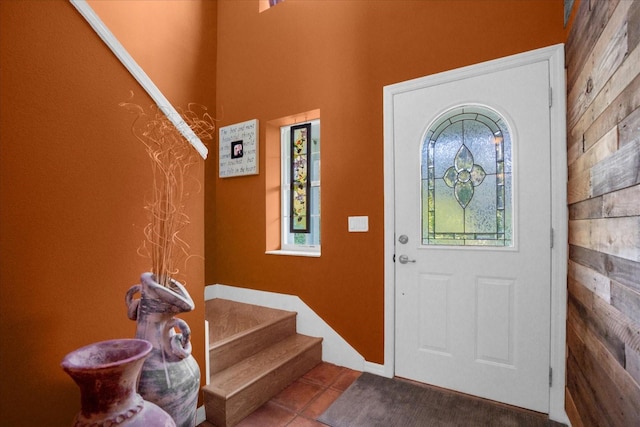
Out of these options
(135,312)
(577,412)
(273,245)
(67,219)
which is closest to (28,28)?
(67,219)

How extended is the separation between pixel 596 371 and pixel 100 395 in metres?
1.77

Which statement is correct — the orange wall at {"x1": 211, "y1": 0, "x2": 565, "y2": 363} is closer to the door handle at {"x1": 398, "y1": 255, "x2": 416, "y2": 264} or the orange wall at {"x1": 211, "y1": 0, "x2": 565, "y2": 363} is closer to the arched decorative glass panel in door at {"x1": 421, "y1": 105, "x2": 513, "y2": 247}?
the door handle at {"x1": 398, "y1": 255, "x2": 416, "y2": 264}

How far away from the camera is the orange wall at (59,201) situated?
110cm

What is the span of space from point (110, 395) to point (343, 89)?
2315 millimetres

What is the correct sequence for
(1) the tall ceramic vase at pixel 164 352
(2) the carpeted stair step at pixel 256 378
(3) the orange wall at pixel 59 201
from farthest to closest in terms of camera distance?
1. (2) the carpeted stair step at pixel 256 378
2. (1) the tall ceramic vase at pixel 164 352
3. (3) the orange wall at pixel 59 201

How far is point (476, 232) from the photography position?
6.65 ft

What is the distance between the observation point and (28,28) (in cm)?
116

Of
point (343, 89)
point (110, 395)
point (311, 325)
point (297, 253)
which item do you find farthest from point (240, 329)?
Answer: point (343, 89)

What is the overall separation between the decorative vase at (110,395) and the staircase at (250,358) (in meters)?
0.80

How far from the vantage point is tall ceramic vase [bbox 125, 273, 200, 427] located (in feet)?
4.00

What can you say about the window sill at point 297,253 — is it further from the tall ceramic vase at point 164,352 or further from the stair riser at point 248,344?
the tall ceramic vase at point 164,352

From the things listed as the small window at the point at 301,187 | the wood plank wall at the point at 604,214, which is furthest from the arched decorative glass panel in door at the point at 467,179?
the small window at the point at 301,187

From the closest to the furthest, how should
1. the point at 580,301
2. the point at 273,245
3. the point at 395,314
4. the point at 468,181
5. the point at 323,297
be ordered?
the point at 580,301 < the point at 468,181 < the point at 395,314 < the point at 323,297 < the point at 273,245

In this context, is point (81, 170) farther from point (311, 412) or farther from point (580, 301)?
point (580, 301)
